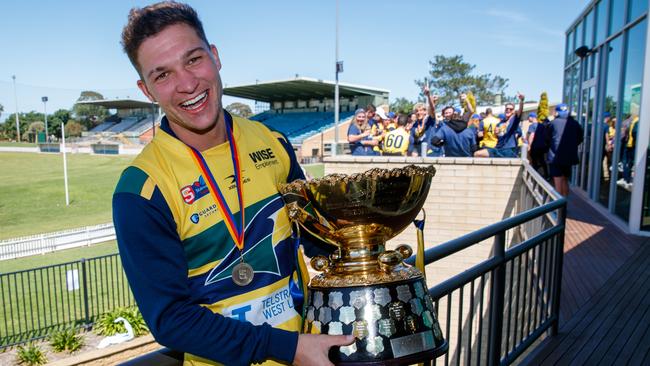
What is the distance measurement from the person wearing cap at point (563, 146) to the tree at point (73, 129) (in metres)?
84.6

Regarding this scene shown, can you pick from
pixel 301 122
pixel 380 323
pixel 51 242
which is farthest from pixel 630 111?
pixel 301 122

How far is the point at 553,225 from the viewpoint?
366 cm

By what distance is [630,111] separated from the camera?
7922mm

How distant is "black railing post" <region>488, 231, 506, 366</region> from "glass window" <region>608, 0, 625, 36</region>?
7.65m

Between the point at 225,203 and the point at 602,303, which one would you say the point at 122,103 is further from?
the point at 225,203

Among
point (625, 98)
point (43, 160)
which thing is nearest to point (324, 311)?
point (625, 98)

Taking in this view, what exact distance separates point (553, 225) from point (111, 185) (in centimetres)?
3846

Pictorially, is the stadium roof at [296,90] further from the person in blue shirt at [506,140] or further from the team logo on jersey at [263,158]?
the team logo on jersey at [263,158]

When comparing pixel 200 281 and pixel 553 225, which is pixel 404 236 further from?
pixel 200 281

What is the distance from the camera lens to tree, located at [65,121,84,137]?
81.2 metres

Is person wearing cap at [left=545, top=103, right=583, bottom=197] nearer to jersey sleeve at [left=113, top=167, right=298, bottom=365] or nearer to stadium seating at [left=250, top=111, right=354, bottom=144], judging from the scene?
jersey sleeve at [left=113, top=167, right=298, bottom=365]

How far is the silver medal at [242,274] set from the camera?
1.26 m

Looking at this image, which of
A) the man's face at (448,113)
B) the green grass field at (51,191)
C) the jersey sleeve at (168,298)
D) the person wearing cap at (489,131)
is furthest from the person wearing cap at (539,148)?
the green grass field at (51,191)

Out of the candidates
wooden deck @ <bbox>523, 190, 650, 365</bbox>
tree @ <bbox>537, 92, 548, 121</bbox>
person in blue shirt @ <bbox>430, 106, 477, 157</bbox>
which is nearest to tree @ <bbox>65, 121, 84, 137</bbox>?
person in blue shirt @ <bbox>430, 106, 477, 157</bbox>
